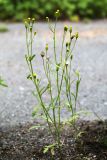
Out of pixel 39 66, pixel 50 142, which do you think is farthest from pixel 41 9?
pixel 50 142

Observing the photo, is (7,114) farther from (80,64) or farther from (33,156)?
(80,64)

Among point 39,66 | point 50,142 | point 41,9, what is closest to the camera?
point 50,142

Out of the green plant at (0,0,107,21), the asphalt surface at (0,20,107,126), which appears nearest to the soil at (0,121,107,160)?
the asphalt surface at (0,20,107,126)

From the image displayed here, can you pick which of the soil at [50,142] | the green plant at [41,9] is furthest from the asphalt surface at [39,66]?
the green plant at [41,9]

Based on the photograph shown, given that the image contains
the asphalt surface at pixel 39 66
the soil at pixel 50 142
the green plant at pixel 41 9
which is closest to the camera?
the soil at pixel 50 142

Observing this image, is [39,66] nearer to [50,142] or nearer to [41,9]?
[50,142]

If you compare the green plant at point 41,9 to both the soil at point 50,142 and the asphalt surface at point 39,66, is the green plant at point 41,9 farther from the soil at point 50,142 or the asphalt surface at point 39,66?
the soil at point 50,142
